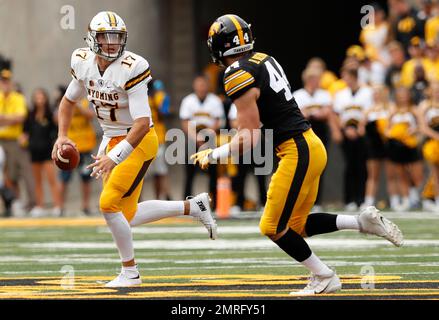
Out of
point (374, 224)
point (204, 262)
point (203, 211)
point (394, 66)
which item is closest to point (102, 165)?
point (203, 211)

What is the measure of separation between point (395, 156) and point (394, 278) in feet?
25.2

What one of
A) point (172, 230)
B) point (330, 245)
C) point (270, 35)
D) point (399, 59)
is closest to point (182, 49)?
point (270, 35)

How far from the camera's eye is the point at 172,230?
12.8m

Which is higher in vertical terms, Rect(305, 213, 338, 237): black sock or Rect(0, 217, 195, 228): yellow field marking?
Rect(305, 213, 338, 237): black sock

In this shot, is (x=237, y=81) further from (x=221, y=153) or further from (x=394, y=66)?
(x=394, y=66)

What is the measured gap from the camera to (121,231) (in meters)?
7.79

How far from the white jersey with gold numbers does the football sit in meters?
0.27

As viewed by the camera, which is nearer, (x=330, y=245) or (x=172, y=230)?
(x=330, y=245)

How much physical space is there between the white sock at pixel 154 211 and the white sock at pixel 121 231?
354 millimetres

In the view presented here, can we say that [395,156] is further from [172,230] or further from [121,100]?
[121,100]

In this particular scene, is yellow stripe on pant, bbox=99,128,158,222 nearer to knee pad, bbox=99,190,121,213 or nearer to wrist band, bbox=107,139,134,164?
knee pad, bbox=99,190,121,213

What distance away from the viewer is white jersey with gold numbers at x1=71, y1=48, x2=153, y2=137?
7.79 meters

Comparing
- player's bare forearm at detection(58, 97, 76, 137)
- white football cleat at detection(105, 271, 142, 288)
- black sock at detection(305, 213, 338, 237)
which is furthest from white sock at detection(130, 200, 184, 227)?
black sock at detection(305, 213, 338, 237)

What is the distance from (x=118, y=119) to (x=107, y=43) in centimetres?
54
